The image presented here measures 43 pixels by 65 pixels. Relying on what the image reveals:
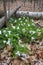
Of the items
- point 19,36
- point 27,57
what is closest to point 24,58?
point 27,57

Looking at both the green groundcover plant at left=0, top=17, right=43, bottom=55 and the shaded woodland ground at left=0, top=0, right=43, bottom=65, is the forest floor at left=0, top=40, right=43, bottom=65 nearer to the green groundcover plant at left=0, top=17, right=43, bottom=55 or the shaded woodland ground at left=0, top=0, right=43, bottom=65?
the shaded woodland ground at left=0, top=0, right=43, bottom=65

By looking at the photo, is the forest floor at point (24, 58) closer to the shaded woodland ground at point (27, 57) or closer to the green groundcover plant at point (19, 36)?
the shaded woodland ground at point (27, 57)

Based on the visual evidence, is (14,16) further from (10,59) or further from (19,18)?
(10,59)

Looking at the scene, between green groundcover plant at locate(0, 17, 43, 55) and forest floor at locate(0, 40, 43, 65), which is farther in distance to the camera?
green groundcover plant at locate(0, 17, 43, 55)

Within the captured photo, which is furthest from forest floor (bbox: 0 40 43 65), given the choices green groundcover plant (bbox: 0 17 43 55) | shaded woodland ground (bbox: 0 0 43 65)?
green groundcover plant (bbox: 0 17 43 55)

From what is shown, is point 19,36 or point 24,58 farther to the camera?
point 19,36

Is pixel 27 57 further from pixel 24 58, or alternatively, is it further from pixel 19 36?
pixel 19 36

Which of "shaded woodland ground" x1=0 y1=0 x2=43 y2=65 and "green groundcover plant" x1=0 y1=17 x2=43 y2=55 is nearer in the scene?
"shaded woodland ground" x1=0 y1=0 x2=43 y2=65

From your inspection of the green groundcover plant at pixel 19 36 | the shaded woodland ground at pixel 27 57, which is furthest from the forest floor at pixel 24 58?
the green groundcover plant at pixel 19 36

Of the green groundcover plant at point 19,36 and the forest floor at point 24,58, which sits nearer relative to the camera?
the forest floor at point 24,58

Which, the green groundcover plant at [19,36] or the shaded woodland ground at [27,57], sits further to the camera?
the green groundcover plant at [19,36]

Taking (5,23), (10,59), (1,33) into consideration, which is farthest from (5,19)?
(10,59)
